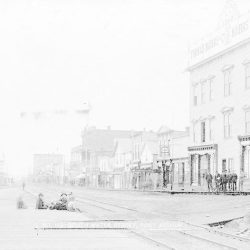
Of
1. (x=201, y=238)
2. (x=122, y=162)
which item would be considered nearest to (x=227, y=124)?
(x=201, y=238)

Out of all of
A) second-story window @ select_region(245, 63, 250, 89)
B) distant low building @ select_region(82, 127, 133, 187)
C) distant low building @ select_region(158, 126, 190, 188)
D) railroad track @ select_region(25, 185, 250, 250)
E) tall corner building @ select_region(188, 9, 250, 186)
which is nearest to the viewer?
railroad track @ select_region(25, 185, 250, 250)

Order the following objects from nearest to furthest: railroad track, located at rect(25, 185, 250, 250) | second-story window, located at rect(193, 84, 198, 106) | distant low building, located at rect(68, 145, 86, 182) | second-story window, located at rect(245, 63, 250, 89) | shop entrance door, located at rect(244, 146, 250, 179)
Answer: railroad track, located at rect(25, 185, 250, 250), shop entrance door, located at rect(244, 146, 250, 179), second-story window, located at rect(245, 63, 250, 89), second-story window, located at rect(193, 84, 198, 106), distant low building, located at rect(68, 145, 86, 182)

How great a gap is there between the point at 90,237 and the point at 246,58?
31168 millimetres

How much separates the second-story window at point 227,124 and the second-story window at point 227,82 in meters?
1.66

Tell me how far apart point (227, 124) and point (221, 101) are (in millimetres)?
2033

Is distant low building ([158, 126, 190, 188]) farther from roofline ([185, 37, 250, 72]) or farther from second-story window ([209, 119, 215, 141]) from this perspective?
roofline ([185, 37, 250, 72])

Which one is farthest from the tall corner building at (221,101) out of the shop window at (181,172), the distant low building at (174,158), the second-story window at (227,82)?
the distant low building at (174,158)

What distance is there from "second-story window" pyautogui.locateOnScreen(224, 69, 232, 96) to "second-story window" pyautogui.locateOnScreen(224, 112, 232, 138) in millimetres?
1657

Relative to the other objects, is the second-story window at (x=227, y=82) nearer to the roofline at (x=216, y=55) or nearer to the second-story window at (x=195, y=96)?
the roofline at (x=216, y=55)

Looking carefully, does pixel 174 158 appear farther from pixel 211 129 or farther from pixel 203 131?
pixel 211 129

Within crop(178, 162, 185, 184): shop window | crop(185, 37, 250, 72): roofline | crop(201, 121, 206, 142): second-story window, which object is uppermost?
crop(185, 37, 250, 72): roofline

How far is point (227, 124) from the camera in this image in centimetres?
4631

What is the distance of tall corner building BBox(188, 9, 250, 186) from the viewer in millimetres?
43438

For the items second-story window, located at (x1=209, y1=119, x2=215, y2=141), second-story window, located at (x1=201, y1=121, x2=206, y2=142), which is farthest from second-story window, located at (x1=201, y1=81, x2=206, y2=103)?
second-story window, located at (x1=209, y1=119, x2=215, y2=141)
